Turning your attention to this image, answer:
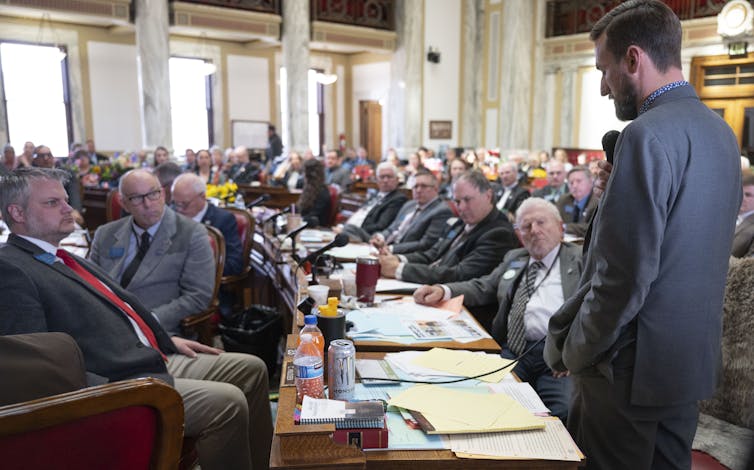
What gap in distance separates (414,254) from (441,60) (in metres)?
11.0

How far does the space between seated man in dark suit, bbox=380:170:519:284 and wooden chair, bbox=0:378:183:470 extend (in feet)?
6.68

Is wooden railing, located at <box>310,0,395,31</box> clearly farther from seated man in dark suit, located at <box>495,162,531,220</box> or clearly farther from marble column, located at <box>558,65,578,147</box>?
seated man in dark suit, located at <box>495,162,531,220</box>

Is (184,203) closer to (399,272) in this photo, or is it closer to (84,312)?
(399,272)

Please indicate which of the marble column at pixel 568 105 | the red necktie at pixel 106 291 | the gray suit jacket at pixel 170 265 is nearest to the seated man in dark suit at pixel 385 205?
the gray suit jacket at pixel 170 265

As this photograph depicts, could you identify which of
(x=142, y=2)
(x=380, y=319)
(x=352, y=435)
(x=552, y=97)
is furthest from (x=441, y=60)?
(x=352, y=435)

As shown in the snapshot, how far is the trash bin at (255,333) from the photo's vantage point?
11.3 ft

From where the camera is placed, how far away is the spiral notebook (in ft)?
4.41

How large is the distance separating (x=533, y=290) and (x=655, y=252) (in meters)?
1.32

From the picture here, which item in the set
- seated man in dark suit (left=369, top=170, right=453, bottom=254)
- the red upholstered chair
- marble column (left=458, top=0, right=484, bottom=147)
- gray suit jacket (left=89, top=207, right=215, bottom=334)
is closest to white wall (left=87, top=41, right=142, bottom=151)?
marble column (left=458, top=0, right=484, bottom=147)

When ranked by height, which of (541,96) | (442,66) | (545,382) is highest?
(442,66)

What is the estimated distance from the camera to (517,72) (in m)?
13.6

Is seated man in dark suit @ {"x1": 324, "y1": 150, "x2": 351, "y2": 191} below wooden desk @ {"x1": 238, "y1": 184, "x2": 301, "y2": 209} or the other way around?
the other way around

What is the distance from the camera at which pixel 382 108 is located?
17281 mm

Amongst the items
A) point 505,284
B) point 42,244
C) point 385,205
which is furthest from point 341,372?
point 385,205
